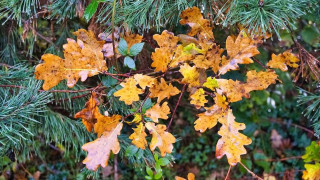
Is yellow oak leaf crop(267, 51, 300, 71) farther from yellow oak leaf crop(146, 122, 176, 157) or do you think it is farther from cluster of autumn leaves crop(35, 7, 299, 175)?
yellow oak leaf crop(146, 122, 176, 157)

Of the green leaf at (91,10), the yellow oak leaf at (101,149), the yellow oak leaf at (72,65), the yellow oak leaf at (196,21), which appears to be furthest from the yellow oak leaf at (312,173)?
the green leaf at (91,10)

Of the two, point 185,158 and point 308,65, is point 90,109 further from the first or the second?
point 185,158

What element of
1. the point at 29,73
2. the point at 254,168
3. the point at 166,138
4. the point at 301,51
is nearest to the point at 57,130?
the point at 29,73

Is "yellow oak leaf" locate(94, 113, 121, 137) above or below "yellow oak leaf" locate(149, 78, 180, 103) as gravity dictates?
below

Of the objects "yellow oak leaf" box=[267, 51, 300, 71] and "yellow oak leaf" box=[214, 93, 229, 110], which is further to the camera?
"yellow oak leaf" box=[267, 51, 300, 71]

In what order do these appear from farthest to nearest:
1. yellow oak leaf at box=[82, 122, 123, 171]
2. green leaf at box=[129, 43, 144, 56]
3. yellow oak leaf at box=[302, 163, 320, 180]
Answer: yellow oak leaf at box=[302, 163, 320, 180] → green leaf at box=[129, 43, 144, 56] → yellow oak leaf at box=[82, 122, 123, 171]

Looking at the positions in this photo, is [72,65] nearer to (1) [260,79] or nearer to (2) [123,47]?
(2) [123,47]

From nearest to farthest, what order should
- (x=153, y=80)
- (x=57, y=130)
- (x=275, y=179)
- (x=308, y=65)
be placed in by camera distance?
(x=153, y=80), (x=308, y=65), (x=57, y=130), (x=275, y=179)

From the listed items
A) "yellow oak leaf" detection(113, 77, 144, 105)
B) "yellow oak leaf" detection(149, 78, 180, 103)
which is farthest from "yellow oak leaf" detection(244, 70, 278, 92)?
"yellow oak leaf" detection(113, 77, 144, 105)
